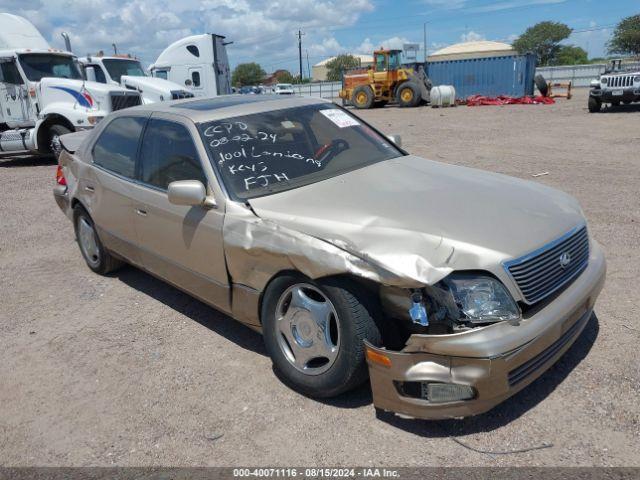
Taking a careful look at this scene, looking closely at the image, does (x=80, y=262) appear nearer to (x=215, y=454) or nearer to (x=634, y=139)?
(x=215, y=454)

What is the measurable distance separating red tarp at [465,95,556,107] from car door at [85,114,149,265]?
929 inches

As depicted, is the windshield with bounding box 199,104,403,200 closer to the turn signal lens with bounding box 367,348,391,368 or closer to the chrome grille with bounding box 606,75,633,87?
the turn signal lens with bounding box 367,348,391,368

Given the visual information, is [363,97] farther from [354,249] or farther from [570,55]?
[570,55]

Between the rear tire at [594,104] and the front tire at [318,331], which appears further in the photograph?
the rear tire at [594,104]

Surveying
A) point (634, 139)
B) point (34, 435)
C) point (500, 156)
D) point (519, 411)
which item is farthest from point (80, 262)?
point (634, 139)

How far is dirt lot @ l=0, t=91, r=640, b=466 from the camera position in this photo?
2697mm

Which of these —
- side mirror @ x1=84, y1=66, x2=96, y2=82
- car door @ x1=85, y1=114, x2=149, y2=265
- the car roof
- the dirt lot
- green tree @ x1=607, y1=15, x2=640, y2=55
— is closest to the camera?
the dirt lot

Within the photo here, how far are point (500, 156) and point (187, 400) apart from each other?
9183 millimetres

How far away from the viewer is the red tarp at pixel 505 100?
24.7m

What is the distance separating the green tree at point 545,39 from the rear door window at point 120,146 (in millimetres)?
83781

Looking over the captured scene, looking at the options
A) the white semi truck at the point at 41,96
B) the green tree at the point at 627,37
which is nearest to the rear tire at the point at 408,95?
the white semi truck at the point at 41,96

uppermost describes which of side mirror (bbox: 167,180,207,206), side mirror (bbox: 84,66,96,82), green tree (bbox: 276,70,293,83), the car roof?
green tree (bbox: 276,70,293,83)

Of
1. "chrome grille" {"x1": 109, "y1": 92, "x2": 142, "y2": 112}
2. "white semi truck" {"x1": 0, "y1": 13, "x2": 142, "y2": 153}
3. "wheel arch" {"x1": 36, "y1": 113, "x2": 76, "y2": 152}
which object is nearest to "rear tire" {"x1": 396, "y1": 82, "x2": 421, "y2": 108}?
"chrome grille" {"x1": 109, "y1": 92, "x2": 142, "y2": 112}

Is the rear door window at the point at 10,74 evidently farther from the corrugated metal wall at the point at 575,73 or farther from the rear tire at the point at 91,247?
the corrugated metal wall at the point at 575,73
